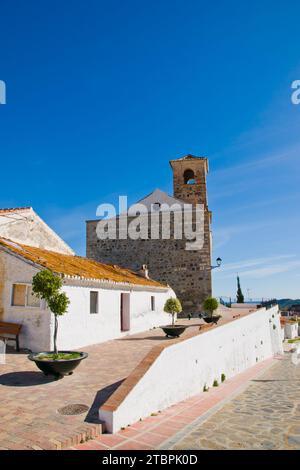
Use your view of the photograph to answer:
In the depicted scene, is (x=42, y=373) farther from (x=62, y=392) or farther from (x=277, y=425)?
(x=277, y=425)

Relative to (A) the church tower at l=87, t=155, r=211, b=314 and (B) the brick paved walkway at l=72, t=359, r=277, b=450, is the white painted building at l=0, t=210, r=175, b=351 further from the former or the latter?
(A) the church tower at l=87, t=155, r=211, b=314

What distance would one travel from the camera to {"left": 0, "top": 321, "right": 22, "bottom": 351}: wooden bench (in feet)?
33.6

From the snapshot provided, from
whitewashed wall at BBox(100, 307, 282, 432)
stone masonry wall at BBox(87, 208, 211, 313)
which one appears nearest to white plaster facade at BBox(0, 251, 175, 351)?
whitewashed wall at BBox(100, 307, 282, 432)

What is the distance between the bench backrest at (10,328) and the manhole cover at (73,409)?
5.37 meters

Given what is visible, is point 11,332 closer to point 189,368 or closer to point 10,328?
point 10,328

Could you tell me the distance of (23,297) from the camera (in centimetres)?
1083

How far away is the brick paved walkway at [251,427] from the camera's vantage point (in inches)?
183

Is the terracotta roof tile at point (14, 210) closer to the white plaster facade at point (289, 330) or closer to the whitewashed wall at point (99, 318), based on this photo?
the whitewashed wall at point (99, 318)

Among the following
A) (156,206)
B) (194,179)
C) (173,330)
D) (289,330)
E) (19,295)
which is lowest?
(289,330)

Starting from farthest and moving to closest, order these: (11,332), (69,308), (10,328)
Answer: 1. (69,308)
2. (10,328)
3. (11,332)

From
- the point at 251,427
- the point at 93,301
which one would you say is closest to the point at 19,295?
the point at 93,301

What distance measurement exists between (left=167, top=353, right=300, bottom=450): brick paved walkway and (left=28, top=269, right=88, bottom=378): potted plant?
10.6 feet

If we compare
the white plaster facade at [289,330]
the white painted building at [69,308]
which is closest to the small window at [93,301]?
the white painted building at [69,308]

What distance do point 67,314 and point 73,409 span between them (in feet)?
17.9
